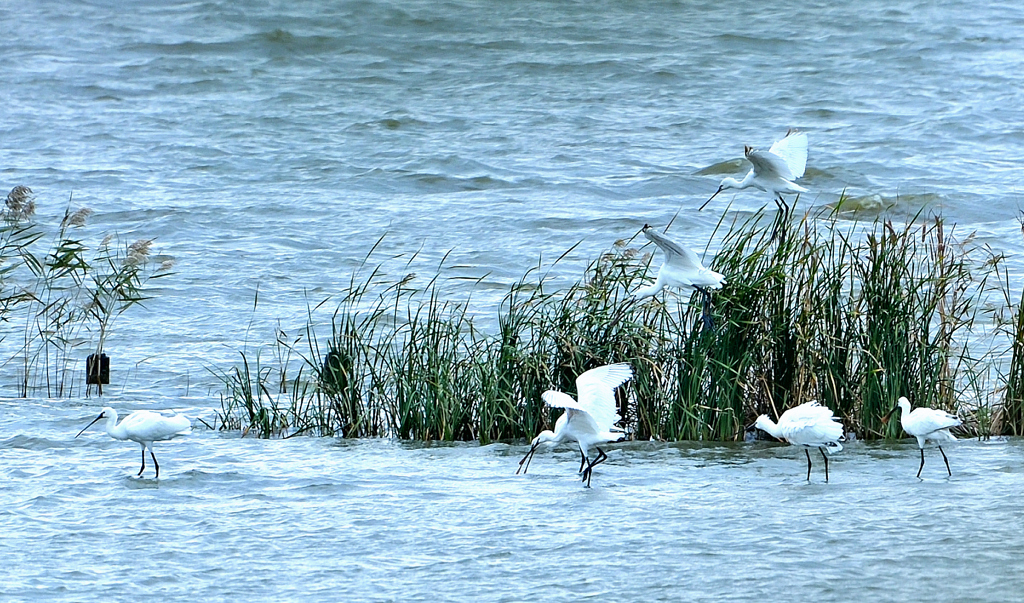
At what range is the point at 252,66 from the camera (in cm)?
2423

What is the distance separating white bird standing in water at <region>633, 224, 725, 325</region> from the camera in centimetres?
681

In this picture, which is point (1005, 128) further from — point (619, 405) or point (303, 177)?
point (619, 405)

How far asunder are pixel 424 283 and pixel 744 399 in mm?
5651

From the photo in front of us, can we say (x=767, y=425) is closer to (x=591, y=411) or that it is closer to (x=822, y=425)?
(x=822, y=425)

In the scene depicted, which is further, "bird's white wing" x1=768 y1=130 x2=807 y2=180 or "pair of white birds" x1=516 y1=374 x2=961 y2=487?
"bird's white wing" x1=768 y1=130 x2=807 y2=180

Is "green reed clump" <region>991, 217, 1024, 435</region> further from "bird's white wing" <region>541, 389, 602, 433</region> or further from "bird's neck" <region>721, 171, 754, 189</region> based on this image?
"bird's white wing" <region>541, 389, 602, 433</region>

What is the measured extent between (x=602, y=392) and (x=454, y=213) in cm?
1014

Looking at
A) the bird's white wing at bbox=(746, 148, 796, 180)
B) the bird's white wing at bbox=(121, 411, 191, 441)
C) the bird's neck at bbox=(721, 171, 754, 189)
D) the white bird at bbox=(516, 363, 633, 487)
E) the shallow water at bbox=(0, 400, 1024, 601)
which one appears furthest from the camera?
the bird's neck at bbox=(721, 171, 754, 189)

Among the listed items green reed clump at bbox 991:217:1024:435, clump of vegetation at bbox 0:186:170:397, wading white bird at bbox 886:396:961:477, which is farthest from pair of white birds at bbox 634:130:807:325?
clump of vegetation at bbox 0:186:170:397

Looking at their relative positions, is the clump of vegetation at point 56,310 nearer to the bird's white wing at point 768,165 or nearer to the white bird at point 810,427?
the bird's white wing at point 768,165

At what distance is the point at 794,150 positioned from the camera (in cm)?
740

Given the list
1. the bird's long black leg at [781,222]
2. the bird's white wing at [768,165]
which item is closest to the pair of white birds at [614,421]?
the bird's long black leg at [781,222]

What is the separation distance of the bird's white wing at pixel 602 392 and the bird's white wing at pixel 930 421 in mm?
1308

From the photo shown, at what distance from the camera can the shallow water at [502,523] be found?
4.78 m
